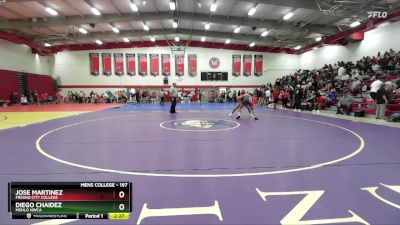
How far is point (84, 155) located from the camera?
5039mm

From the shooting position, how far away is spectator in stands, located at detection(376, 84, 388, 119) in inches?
437

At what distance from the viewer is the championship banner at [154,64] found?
3089cm

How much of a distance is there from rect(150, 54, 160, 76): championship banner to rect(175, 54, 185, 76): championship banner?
2161 millimetres

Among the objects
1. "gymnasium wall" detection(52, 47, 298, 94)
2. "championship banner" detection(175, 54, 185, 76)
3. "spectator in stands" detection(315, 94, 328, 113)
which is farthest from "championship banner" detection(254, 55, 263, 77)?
"spectator in stands" detection(315, 94, 328, 113)

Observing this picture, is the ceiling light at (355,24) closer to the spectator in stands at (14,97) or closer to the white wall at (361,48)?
the white wall at (361,48)

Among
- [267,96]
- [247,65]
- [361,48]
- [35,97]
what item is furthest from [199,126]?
[247,65]

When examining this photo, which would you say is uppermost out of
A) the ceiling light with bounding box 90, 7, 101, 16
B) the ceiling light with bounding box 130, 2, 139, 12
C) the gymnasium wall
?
the ceiling light with bounding box 130, 2, 139, 12

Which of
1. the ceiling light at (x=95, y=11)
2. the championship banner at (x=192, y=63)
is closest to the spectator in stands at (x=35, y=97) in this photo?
the ceiling light at (x=95, y=11)

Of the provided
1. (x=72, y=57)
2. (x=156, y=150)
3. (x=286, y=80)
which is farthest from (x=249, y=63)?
(x=156, y=150)

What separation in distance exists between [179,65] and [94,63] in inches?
391

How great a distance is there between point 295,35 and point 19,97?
89.0ft

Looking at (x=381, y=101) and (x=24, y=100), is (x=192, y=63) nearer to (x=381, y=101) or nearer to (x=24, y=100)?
(x=24, y=100)

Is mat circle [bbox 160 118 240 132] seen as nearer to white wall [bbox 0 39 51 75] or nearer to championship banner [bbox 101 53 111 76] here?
white wall [bbox 0 39 51 75]
